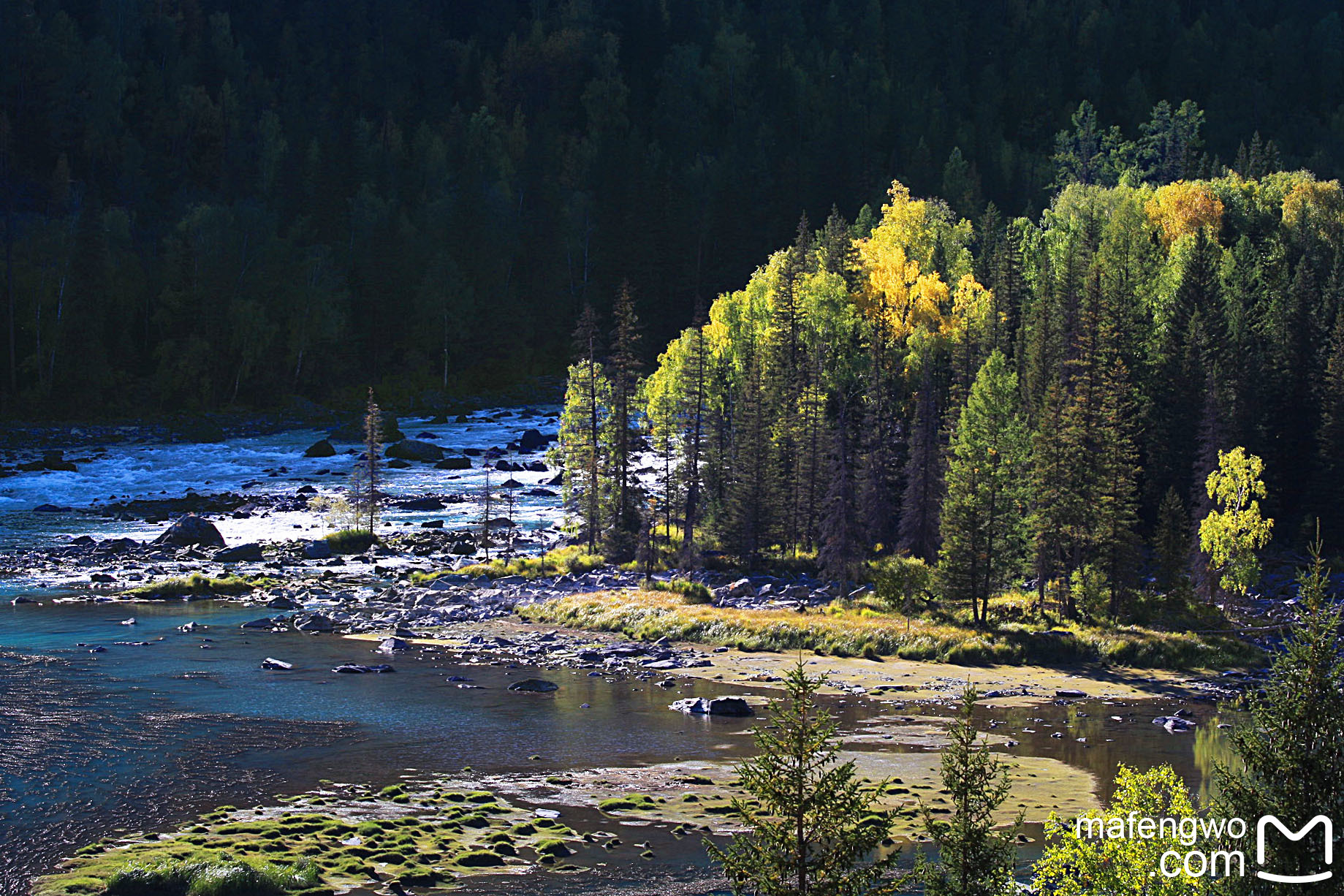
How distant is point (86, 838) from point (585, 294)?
138532mm

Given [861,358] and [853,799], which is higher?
[861,358]

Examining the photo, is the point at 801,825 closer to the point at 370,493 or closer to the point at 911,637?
the point at 911,637

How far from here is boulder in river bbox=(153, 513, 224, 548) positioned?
231 feet

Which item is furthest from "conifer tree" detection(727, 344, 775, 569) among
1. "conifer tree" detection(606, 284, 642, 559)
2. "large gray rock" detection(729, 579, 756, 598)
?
"conifer tree" detection(606, 284, 642, 559)

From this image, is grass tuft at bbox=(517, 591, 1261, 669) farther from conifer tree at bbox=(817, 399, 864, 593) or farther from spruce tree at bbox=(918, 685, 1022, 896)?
spruce tree at bbox=(918, 685, 1022, 896)

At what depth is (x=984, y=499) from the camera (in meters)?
49.0

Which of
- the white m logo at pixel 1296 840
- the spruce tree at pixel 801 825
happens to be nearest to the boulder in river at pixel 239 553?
the spruce tree at pixel 801 825

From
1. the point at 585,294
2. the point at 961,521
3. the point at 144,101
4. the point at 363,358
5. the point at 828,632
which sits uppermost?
the point at 144,101

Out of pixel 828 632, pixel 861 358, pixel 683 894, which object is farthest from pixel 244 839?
pixel 861 358

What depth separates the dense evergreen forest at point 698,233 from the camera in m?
68.7

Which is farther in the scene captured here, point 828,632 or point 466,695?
point 828,632

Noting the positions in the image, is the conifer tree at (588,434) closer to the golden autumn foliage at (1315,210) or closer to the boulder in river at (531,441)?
the boulder in river at (531,441)

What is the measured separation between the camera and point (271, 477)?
9206cm

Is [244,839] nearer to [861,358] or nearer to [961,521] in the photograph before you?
[961,521]
